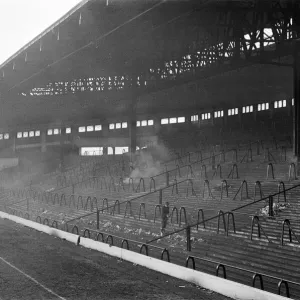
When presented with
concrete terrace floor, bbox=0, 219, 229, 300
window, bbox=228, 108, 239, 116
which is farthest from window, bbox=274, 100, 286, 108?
concrete terrace floor, bbox=0, 219, 229, 300

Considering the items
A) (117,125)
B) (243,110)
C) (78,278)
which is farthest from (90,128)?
(78,278)

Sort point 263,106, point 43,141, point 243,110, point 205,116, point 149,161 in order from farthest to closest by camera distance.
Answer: point 43,141 → point 205,116 → point 243,110 → point 263,106 → point 149,161

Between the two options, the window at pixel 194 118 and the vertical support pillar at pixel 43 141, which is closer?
the window at pixel 194 118

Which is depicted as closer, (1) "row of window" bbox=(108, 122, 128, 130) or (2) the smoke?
(2) the smoke

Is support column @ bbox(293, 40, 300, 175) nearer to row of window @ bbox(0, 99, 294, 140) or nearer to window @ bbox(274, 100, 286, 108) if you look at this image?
row of window @ bbox(0, 99, 294, 140)

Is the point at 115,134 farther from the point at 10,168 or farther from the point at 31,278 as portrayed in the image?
the point at 31,278

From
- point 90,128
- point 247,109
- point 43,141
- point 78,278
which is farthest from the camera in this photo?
point 43,141

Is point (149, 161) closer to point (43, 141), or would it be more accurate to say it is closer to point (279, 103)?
point (279, 103)

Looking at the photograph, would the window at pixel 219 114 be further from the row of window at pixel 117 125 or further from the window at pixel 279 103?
the row of window at pixel 117 125

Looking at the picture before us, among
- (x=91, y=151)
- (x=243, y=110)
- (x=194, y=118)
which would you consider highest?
(x=243, y=110)

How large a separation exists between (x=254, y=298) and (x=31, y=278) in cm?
649

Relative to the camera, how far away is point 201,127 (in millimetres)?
46875

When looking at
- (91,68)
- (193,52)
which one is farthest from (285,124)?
(91,68)

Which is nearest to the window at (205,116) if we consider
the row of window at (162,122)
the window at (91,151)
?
the row of window at (162,122)
